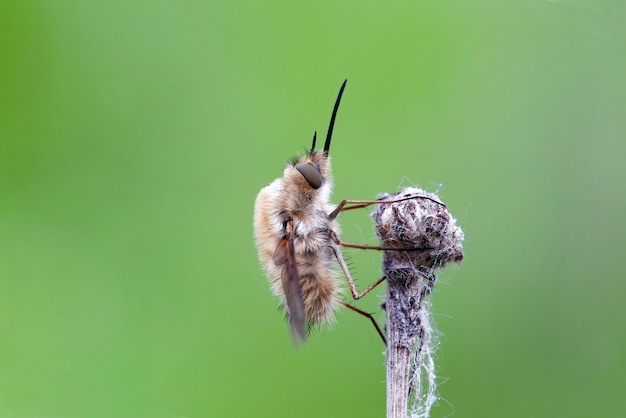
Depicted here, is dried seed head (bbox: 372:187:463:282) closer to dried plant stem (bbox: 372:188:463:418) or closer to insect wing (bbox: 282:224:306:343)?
dried plant stem (bbox: 372:188:463:418)

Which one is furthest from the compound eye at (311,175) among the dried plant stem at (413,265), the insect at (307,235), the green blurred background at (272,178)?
the green blurred background at (272,178)

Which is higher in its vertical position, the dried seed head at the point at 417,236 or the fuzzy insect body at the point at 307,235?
the fuzzy insect body at the point at 307,235

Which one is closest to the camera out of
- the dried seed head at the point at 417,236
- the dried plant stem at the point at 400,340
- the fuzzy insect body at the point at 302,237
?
the dried plant stem at the point at 400,340

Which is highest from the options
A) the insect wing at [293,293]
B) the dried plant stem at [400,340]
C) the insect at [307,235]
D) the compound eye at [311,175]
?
the compound eye at [311,175]

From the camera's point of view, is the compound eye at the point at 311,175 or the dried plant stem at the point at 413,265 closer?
the dried plant stem at the point at 413,265

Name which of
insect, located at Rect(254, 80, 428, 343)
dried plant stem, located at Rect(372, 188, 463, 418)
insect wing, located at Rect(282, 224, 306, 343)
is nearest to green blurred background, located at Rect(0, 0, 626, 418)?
insect, located at Rect(254, 80, 428, 343)

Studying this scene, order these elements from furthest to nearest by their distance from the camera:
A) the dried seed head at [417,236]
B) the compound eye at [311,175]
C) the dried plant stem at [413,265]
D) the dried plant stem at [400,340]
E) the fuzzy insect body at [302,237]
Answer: the compound eye at [311,175] < the fuzzy insect body at [302,237] < the dried seed head at [417,236] < the dried plant stem at [413,265] < the dried plant stem at [400,340]

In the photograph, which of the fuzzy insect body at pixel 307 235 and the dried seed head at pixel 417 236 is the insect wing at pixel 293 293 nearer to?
the fuzzy insect body at pixel 307 235
